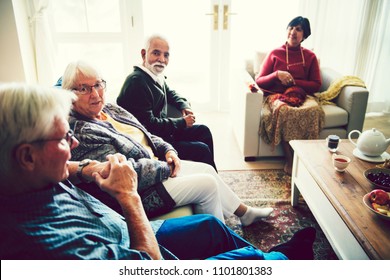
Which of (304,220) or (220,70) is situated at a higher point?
(220,70)

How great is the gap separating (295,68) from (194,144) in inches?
52.2

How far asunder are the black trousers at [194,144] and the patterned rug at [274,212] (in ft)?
1.23

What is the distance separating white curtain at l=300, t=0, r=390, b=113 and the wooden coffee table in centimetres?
184

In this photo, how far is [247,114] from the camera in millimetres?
2361

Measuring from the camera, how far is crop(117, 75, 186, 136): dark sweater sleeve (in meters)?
1.72

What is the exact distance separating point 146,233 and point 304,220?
4.00 feet

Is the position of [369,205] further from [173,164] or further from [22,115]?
[22,115]

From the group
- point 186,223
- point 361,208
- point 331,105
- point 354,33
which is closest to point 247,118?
point 331,105

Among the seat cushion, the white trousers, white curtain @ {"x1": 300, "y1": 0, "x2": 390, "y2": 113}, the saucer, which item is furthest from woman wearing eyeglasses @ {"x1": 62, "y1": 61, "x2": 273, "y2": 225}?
white curtain @ {"x1": 300, "y1": 0, "x2": 390, "y2": 113}

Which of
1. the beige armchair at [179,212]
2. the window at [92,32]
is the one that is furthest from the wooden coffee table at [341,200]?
the window at [92,32]

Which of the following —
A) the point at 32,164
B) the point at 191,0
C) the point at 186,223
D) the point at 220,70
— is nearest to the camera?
the point at 32,164

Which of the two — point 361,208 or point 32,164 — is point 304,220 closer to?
point 361,208

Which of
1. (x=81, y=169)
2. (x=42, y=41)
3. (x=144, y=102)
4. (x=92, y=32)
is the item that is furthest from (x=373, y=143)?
(x=42, y=41)
